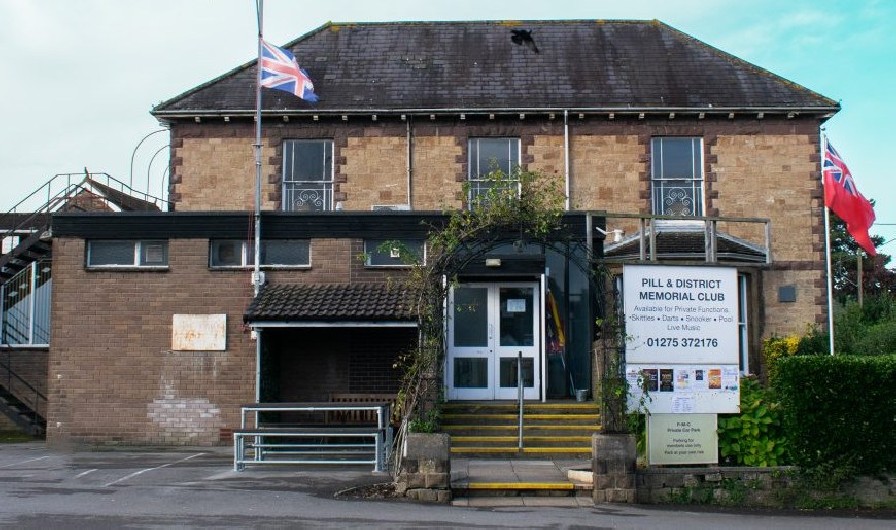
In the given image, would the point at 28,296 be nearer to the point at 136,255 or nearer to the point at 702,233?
the point at 136,255

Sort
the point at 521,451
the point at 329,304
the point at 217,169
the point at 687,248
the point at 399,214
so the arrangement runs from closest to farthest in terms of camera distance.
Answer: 1. the point at 521,451
2. the point at 329,304
3. the point at 399,214
4. the point at 687,248
5. the point at 217,169

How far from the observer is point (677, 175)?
21016 mm

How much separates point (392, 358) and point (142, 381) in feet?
15.5

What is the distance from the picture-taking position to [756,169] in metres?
20.9

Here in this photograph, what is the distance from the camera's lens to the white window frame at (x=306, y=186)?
69.8 ft

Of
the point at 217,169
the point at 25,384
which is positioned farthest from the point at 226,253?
the point at 25,384

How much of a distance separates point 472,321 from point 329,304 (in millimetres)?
2838

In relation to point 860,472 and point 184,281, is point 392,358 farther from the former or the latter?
point 860,472

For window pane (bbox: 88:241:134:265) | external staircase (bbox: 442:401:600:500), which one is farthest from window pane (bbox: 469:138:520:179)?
window pane (bbox: 88:241:134:265)

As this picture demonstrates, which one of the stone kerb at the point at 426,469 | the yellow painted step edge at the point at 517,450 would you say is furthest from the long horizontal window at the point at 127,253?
the stone kerb at the point at 426,469

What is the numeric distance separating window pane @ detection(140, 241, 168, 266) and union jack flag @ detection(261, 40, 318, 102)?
412cm

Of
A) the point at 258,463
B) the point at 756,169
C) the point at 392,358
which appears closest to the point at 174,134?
the point at 392,358

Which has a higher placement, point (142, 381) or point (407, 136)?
point (407, 136)

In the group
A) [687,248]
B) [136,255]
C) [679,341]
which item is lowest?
[679,341]
